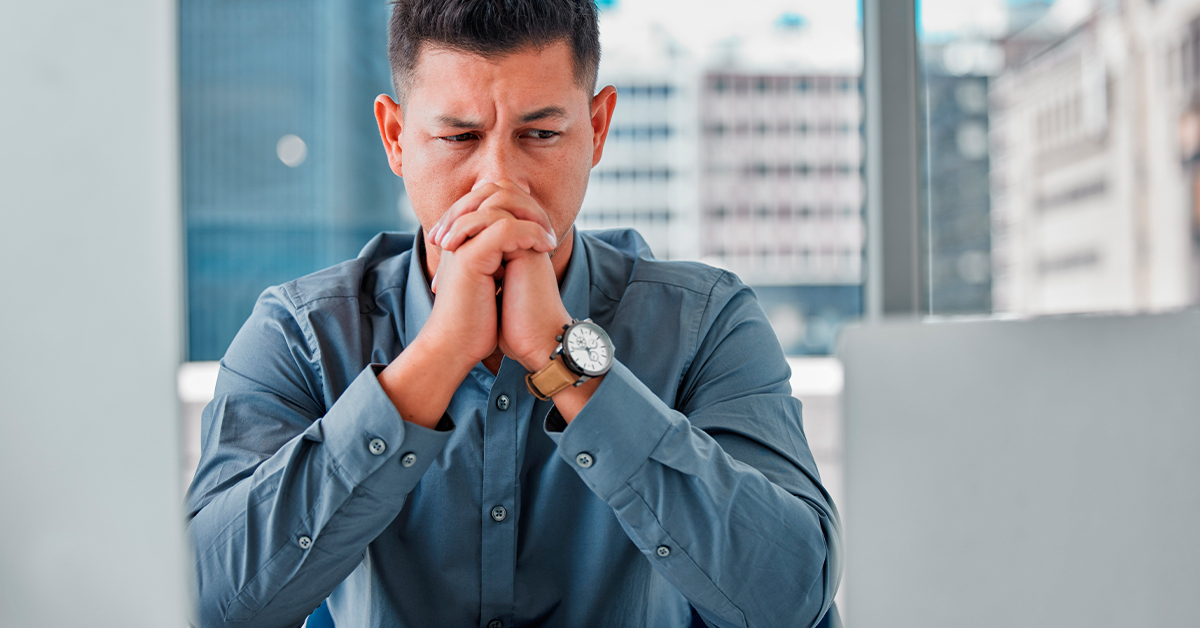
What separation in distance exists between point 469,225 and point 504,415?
31 centimetres

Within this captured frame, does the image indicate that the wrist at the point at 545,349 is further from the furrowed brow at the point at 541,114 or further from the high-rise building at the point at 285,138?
the high-rise building at the point at 285,138

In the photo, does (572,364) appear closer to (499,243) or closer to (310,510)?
(499,243)

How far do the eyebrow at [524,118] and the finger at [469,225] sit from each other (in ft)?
0.46

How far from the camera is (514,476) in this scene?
111cm

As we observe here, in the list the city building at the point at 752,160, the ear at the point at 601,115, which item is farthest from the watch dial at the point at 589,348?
the city building at the point at 752,160

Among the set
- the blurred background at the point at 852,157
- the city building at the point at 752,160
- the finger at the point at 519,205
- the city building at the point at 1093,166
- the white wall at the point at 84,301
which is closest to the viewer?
the white wall at the point at 84,301

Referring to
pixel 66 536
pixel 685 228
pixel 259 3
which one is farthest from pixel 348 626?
pixel 685 228

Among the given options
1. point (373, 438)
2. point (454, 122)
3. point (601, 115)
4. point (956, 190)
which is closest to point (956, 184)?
point (956, 190)

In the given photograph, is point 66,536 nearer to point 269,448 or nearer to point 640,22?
point 269,448

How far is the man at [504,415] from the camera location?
881 mm

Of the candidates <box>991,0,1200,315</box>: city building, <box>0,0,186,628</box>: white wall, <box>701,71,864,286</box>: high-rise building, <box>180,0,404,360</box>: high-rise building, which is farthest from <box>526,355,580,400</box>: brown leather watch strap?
<box>701,71,864,286</box>: high-rise building

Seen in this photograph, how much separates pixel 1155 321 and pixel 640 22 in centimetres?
1116

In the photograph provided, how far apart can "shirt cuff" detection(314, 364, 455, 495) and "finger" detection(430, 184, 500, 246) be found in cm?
21

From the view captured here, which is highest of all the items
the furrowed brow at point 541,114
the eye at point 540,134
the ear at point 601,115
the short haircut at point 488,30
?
the short haircut at point 488,30
